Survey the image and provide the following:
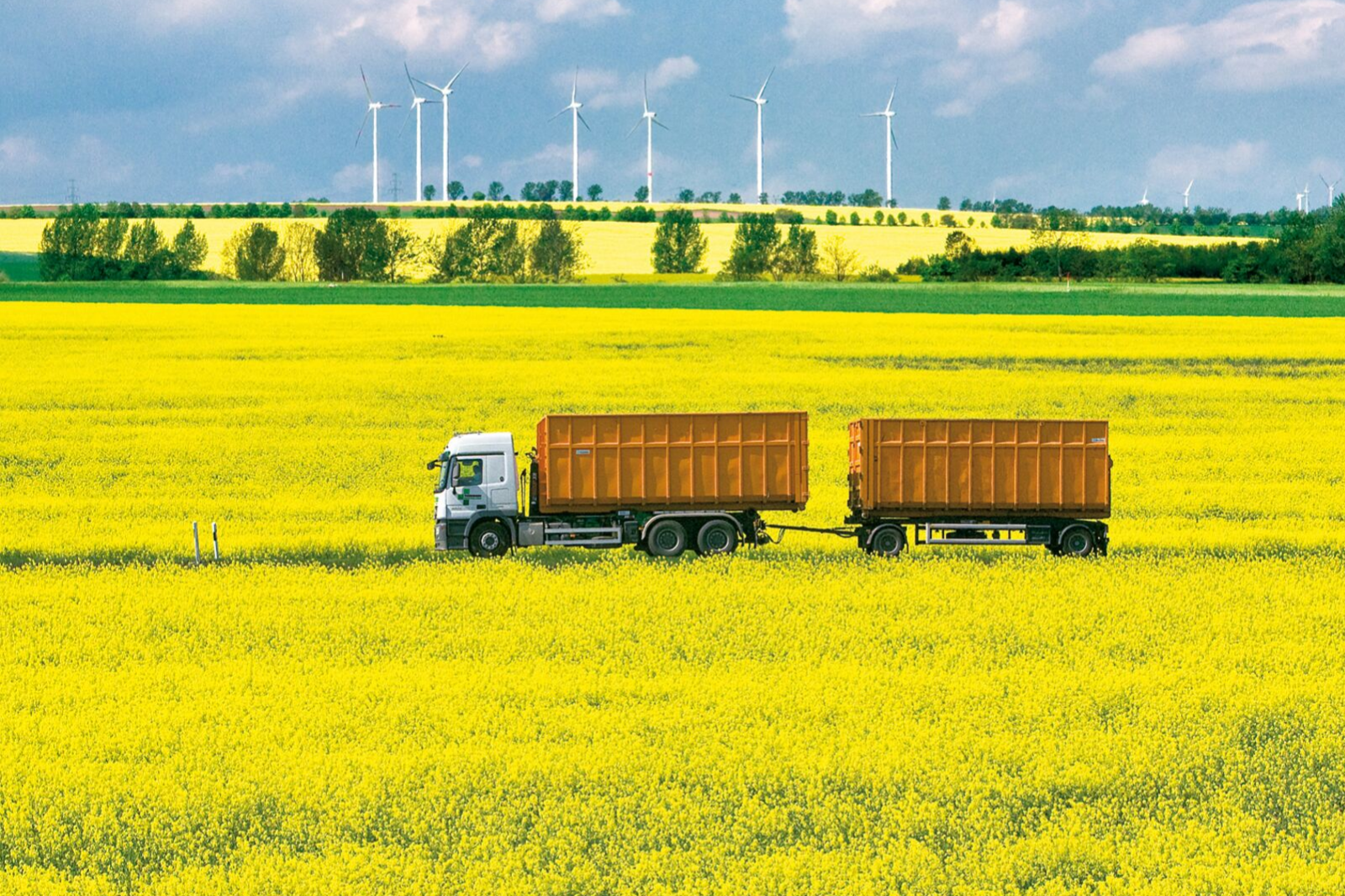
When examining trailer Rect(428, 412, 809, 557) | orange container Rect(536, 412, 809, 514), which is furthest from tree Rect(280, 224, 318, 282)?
orange container Rect(536, 412, 809, 514)

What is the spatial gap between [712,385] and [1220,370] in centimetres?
1952

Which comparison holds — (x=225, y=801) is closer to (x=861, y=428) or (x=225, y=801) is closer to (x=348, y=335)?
(x=861, y=428)

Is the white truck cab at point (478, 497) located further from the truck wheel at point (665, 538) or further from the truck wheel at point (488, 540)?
the truck wheel at point (665, 538)

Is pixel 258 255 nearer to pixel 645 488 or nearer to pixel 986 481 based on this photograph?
pixel 645 488

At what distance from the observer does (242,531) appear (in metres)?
27.8

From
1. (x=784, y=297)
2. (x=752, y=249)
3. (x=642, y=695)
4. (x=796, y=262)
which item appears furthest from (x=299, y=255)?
(x=642, y=695)

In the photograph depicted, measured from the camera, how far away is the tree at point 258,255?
14350 centimetres

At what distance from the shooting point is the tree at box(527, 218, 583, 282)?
476 ft

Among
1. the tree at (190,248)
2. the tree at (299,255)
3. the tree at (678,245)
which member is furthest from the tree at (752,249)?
the tree at (190,248)

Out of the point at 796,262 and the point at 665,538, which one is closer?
the point at 665,538

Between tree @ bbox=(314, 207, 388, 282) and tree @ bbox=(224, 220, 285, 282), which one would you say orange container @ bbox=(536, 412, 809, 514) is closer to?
tree @ bbox=(314, 207, 388, 282)

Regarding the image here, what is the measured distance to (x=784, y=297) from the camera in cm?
10119

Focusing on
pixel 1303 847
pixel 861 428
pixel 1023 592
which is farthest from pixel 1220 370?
pixel 1303 847

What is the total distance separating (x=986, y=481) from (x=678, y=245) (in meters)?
148
